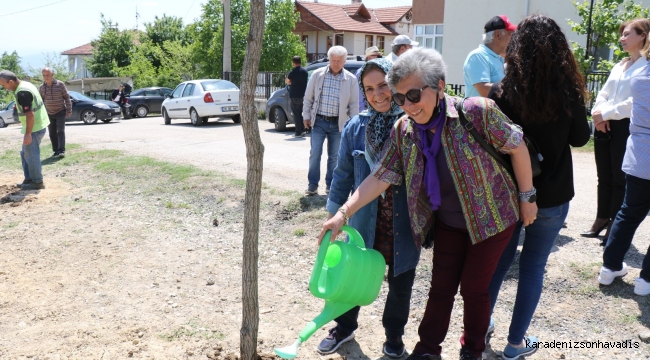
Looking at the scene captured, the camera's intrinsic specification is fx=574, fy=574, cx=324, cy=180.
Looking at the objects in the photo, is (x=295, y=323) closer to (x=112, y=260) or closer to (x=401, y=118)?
(x=401, y=118)

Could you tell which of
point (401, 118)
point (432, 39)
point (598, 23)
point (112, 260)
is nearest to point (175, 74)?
point (432, 39)

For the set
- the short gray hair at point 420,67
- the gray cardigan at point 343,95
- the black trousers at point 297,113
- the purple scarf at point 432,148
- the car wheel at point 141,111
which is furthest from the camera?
the car wheel at point 141,111

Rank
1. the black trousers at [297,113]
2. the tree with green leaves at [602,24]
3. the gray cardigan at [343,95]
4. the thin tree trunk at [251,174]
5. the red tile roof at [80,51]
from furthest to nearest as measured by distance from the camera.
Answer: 1. the red tile roof at [80,51]
2. the black trousers at [297,113]
3. the tree with green leaves at [602,24]
4. the gray cardigan at [343,95]
5. the thin tree trunk at [251,174]

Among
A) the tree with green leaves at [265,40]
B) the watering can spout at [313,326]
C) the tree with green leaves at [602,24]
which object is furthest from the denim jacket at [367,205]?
the tree with green leaves at [265,40]

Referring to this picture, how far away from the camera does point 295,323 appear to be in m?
3.95

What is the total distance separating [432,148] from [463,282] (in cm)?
73

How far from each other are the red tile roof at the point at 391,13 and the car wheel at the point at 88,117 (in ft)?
120

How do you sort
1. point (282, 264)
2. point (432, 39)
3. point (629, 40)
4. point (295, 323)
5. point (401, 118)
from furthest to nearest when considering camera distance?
1. point (432, 39)
2. point (282, 264)
3. point (629, 40)
4. point (295, 323)
5. point (401, 118)

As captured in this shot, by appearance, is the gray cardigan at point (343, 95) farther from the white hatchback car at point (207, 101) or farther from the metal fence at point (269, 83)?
the metal fence at point (269, 83)

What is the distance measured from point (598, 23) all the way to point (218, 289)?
12079 millimetres

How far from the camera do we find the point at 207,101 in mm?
16969

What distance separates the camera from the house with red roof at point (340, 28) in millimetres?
46094

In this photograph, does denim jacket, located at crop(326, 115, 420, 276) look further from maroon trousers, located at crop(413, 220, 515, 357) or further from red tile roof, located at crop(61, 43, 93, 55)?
red tile roof, located at crop(61, 43, 93, 55)

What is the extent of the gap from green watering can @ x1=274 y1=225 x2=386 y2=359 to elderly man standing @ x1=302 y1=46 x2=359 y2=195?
388cm
